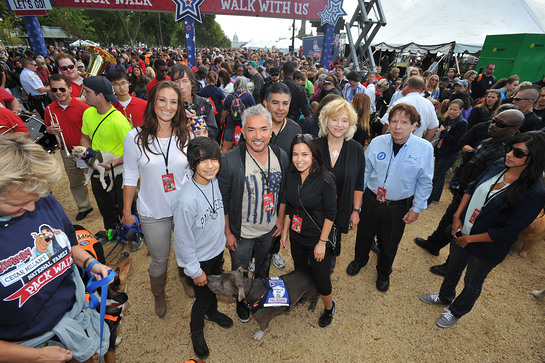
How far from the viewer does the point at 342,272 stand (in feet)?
12.3

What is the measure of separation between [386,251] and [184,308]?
8.65ft

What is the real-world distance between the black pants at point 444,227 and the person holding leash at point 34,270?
A: 4267 mm

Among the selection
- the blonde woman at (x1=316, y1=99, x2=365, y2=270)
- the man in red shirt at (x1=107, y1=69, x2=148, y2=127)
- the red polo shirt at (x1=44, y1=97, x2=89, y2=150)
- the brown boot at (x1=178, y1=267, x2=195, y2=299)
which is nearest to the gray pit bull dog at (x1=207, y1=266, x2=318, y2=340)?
the brown boot at (x1=178, y1=267, x2=195, y2=299)

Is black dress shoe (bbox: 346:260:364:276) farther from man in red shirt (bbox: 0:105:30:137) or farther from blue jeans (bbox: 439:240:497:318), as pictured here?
man in red shirt (bbox: 0:105:30:137)

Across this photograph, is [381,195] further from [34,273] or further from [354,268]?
[34,273]

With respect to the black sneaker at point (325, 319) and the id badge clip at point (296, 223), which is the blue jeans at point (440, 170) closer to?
the black sneaker at point (325, 319)

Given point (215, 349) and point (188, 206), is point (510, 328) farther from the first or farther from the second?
point (188, 206)

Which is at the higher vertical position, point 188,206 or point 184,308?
point 188,206

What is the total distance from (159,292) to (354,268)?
261cm

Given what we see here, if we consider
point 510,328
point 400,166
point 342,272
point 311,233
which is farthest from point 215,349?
point 510,328

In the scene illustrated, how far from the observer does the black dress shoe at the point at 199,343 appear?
8.46 feet

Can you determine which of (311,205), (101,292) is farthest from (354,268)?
(101,292)

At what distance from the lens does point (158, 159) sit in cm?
238

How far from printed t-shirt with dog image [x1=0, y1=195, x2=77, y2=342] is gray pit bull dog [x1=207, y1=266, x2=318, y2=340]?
1051mm
